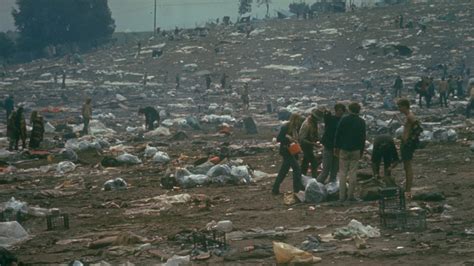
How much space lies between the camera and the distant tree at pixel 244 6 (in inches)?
3117

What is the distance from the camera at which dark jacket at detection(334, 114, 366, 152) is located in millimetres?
9922

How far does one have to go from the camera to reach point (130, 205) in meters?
11.1

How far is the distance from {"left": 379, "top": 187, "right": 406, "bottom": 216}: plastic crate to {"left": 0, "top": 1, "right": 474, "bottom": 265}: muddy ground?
199 mm

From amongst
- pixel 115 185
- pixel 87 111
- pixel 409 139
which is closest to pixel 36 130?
pixel 87 111

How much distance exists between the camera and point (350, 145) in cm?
995

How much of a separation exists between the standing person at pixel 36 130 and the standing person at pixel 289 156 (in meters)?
9.21

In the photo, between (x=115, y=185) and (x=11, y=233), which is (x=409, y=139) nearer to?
(x=11, y=233)

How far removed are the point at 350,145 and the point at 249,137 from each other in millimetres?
11308

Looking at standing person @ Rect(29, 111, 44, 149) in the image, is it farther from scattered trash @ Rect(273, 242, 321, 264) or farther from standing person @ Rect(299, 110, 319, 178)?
scattered trash @ Rect(273, 242, 321, 264)

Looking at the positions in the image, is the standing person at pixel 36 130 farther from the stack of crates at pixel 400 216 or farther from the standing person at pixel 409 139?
the stack of crates at pixel 400 216

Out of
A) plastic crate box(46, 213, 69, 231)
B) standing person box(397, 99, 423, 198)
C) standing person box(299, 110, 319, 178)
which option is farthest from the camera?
standing person box(299, 110, 319, 178)

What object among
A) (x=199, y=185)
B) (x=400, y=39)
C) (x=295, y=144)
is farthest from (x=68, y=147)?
(x=400, y=39)

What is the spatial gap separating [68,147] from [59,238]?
10.0 meters

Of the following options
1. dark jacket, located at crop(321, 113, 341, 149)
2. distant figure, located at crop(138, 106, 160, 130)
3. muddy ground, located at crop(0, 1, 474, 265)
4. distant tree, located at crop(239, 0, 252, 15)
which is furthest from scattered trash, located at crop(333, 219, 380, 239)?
distant tree, located at crop(239, 0, 252, 15)
